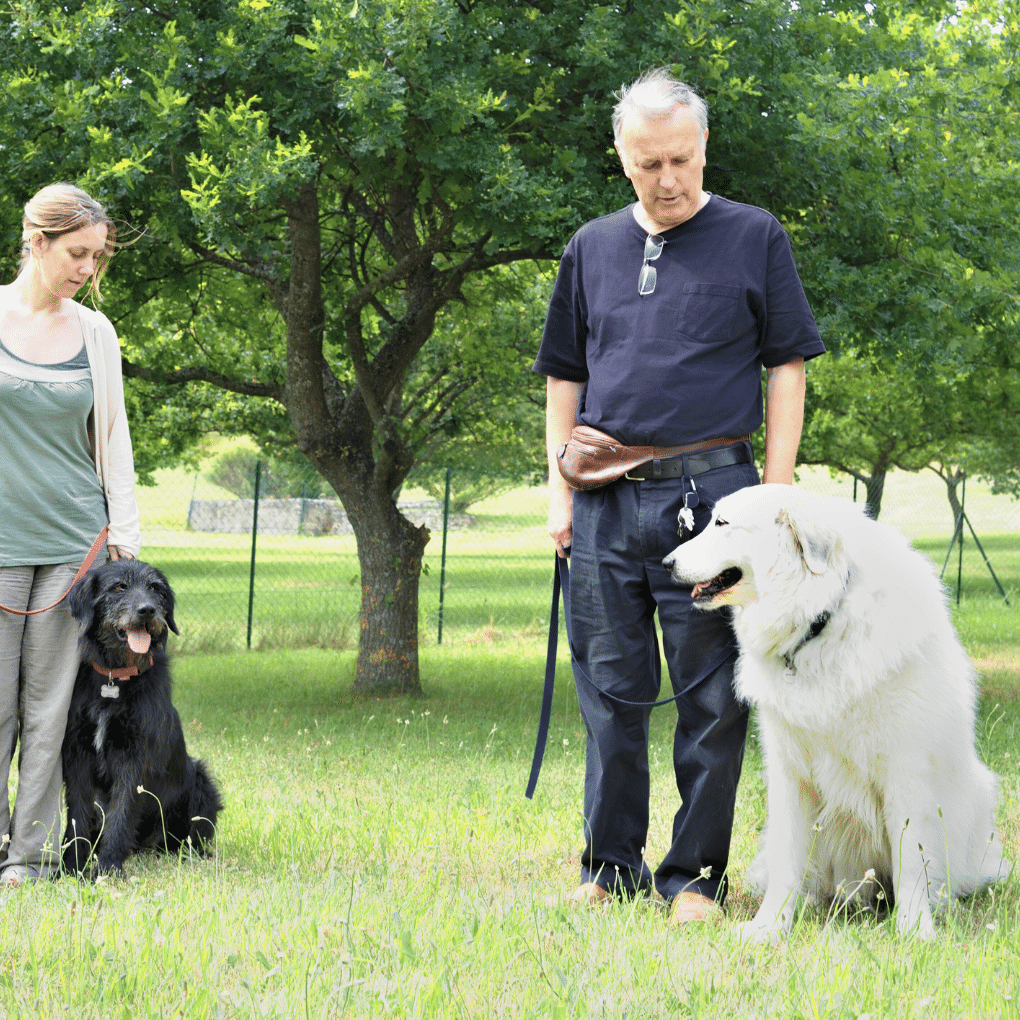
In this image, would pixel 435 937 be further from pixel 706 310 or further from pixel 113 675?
pixel 706 310

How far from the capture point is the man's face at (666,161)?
2947mm

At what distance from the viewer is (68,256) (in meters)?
3.49

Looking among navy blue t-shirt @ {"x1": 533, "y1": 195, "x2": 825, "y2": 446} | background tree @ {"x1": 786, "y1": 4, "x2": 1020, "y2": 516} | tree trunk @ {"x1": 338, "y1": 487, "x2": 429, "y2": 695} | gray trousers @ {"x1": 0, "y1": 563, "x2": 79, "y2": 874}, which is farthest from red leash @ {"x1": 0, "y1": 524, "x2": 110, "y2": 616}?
tree trunk @ {"x1": 338, "y1": 487, "x2": 429, "y2": 695}

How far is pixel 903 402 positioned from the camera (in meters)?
16.5

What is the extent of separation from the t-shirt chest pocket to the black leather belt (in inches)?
12.9

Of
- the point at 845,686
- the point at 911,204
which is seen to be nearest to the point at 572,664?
the point at 845,686

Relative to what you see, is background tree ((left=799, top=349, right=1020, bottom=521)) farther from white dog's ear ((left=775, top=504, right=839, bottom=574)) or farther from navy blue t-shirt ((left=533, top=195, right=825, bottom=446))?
white dog's ear ((left=775, top=504, right=839, bottom=574))

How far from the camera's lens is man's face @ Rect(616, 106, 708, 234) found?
2.95 metres

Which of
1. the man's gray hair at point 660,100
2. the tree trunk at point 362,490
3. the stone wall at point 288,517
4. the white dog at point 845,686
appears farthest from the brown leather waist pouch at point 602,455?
the stone wall at point 288,517

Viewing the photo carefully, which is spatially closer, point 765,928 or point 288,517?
point 765,928

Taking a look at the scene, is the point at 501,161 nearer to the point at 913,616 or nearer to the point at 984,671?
the point at 913,616

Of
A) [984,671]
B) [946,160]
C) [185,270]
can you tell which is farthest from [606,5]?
[984,671]

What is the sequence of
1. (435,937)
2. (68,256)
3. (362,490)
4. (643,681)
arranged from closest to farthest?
(435,937), (643,681), (68,256), (362,490)

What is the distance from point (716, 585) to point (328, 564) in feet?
77.0
